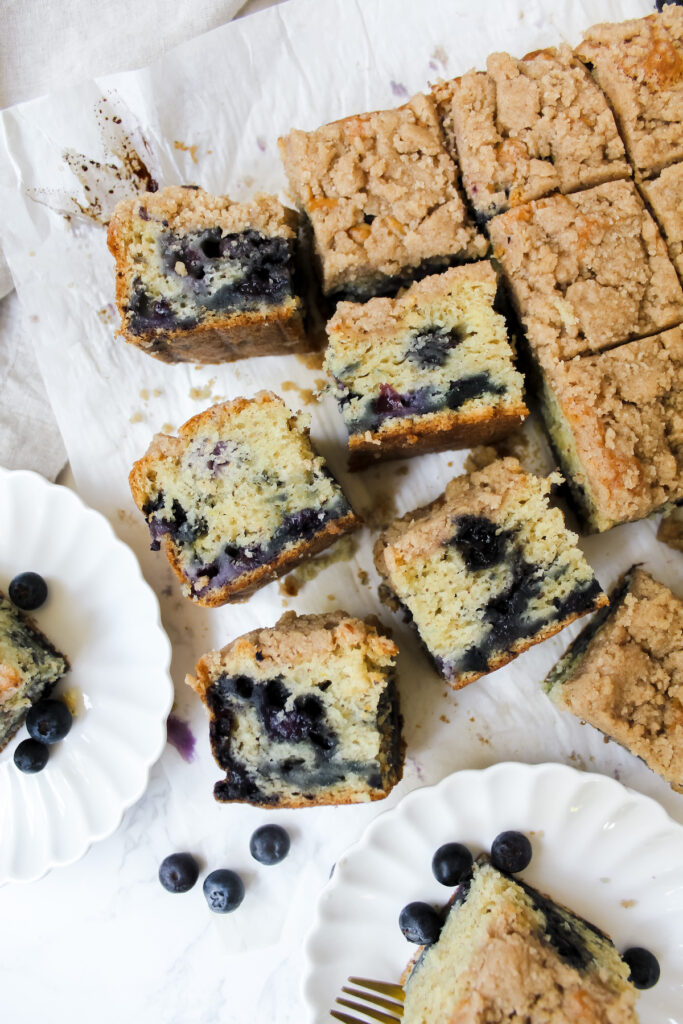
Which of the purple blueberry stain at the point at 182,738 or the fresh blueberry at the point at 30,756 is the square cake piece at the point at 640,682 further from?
the fresh blueberry at the point at 30,756

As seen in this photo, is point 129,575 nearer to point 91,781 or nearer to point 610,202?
point 91,781

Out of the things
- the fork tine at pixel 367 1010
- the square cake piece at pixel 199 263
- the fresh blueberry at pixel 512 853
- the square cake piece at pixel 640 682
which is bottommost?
the fork tine at pixel 367 1010

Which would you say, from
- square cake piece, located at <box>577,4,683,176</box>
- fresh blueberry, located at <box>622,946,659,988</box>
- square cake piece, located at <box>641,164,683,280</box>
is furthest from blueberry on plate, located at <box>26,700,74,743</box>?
square cake piece, located at <box>577,4,683,176</box>

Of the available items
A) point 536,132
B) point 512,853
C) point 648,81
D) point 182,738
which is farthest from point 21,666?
point 648,81

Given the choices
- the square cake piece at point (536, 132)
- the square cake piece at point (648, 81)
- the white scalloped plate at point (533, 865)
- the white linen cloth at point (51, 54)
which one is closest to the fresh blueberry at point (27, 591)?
the white linen cloth at point (51, 54)

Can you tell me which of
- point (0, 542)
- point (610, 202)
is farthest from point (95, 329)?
point (610, 202)

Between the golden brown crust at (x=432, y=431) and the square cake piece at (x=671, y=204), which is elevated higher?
the square cake piece at (x=671, y=204)

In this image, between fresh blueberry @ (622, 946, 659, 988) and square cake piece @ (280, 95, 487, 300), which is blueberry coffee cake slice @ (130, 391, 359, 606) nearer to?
square cake piece @ (280, 95, 487, 300)

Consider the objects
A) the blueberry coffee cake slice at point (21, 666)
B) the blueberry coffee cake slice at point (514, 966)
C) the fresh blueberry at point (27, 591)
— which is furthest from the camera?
the fresh blueberry at point (27, 591)
